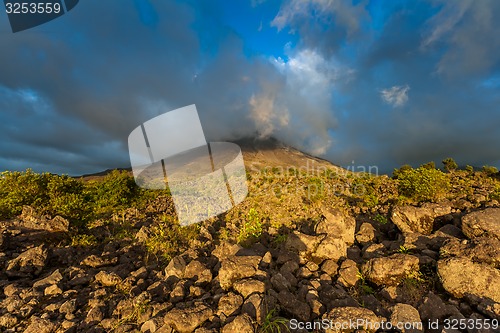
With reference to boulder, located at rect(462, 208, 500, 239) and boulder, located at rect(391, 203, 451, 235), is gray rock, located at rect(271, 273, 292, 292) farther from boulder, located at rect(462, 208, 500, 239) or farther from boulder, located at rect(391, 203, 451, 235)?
boulder, located at rect(462, 208, 500, 239)

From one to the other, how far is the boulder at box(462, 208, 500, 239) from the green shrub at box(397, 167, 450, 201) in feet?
15.9

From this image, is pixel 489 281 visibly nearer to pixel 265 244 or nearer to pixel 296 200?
pixel 265 244

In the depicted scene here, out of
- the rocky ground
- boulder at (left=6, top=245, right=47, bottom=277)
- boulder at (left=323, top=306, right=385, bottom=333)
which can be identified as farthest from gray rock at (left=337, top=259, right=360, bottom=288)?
boulder at (left=6, top=245, right=47, bottom=277)

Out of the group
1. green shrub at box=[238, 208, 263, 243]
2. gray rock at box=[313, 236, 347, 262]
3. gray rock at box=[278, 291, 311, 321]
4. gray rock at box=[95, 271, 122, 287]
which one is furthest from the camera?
green shrub at box=[238, 208, 263, 243]

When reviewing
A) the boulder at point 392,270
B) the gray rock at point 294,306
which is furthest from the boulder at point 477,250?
the gray rock at point 294,306

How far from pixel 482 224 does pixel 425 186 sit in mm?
5610

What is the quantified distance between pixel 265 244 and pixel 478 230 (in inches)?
235

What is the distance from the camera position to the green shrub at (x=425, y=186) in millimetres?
11891

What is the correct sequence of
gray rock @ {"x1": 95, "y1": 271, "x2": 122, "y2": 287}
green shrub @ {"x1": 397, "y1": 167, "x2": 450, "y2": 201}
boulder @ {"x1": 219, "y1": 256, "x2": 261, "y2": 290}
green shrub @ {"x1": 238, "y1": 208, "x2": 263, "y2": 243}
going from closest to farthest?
1. boulder @ {"x1": 219, "y1": 256, "x2": 261, "y2": 290}
2. gray rock @ {"x1": 95, "y1": 271, "x2": 122, "y2": 287}
3. green shrub @ {"x1": 238, "y1": 208, "x2": 263, "y2": 243}
4. green shrub @ {"x1": 397, "y1": 167, "x2": 450, "y2": 201}

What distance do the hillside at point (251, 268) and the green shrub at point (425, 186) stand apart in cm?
7

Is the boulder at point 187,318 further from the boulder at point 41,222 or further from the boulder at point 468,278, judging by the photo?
the boulder at point 41,222

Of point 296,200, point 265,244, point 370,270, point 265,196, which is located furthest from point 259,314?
point 265,196

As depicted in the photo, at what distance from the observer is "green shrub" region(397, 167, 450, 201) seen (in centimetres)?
1189

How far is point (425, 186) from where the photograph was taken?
475 inches
